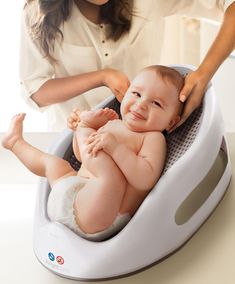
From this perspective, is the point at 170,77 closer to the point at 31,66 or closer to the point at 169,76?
the point at 169,76

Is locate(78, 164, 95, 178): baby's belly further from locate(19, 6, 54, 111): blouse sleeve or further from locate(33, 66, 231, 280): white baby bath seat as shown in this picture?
locate(19, 6, 54, 111): blouse sleeve

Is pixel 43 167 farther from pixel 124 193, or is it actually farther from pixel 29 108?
pixel 29 108

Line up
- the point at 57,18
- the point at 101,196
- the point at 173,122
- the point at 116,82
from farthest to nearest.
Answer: the point at 57,18, the point at 116,82, the point at 173,122, the point at 101,196

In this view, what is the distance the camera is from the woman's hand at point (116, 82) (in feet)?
3.05

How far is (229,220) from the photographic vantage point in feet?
2.77

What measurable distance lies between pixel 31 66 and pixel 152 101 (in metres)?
0.38

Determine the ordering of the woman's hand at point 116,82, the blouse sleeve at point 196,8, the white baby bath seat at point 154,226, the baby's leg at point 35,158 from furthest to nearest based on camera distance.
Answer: the blouse sleeve at point 196,8 < the woman's hand at point 116,82 < the baby's leg at point 35,158 < the white baby bath seat at point 154,226

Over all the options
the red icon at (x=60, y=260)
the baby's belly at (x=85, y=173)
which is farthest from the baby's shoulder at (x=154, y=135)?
the red icon at (x=60, y=260)

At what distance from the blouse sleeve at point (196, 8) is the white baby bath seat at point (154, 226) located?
0.28 metres

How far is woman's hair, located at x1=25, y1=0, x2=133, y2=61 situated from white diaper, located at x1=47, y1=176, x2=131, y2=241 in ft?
1.34

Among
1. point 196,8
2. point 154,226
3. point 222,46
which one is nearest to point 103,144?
point 154,226

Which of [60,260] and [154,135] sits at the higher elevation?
[154,135]

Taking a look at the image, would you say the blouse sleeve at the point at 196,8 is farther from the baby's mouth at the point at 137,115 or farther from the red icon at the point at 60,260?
the red icon at the point at 60,260

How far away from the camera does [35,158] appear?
2.79ft
